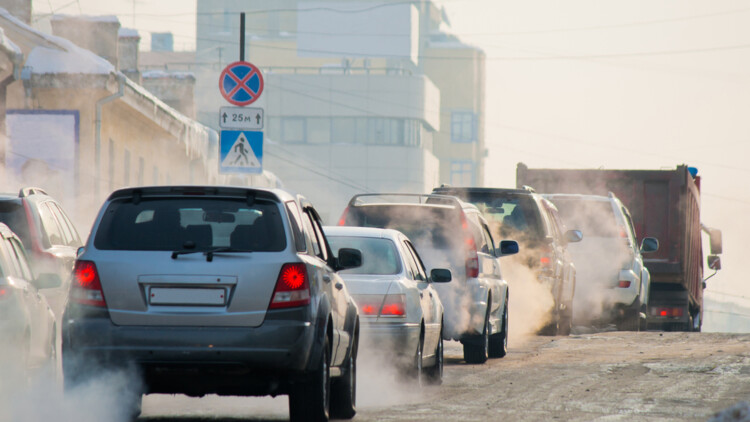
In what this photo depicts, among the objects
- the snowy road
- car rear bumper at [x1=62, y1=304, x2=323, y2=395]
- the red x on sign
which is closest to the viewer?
car rear bumper at [x1=62, y1=304, x2=323, y2=395]

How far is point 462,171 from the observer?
134625 mm

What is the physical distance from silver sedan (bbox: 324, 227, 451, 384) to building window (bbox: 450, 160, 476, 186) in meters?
121

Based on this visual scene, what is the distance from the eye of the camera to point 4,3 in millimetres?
34375

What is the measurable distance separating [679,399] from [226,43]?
116900 millimetres

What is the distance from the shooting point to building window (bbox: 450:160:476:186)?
134125 mm

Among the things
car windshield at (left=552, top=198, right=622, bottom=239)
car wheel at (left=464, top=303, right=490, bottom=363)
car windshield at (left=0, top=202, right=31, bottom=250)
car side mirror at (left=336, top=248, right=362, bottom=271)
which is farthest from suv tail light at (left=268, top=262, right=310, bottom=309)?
car windshield at (left=552, top=198, right=622, bottom=239)

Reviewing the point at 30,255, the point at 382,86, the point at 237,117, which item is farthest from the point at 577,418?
the point at 382,86

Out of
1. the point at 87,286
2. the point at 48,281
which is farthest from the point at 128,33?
the point at 87,286

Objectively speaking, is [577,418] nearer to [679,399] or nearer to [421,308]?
[679,399]

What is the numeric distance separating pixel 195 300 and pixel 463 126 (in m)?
126

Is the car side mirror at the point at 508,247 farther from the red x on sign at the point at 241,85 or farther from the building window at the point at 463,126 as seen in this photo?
the building window at the point at 463,126

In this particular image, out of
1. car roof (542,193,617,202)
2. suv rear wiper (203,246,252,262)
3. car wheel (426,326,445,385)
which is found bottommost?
car wheel (426,326,445,385)

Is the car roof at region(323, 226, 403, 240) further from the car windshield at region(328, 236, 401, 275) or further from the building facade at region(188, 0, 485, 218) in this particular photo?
the building facade at region(188, 0, 485, 218)

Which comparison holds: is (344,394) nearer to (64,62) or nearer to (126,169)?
(64,62)
